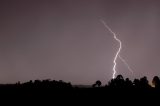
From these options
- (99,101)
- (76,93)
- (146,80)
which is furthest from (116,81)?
(99,101)

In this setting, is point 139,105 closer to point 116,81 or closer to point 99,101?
point 99,101

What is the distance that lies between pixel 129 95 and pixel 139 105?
15.9ft

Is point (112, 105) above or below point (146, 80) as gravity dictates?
below

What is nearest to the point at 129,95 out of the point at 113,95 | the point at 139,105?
the point at 113,95

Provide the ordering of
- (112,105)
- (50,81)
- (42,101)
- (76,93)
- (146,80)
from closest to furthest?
(112,105) → (42,101) → (76,93) → (146,80) → (50,81)

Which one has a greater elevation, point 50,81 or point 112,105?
point 50,81

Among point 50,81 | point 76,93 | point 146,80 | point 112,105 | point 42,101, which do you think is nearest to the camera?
point 112,105

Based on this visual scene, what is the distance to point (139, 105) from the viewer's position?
39.1 metres

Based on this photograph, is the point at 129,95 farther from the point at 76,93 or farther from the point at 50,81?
the point at 50,81

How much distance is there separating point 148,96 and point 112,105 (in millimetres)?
6384

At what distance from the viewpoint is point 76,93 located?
4616 centimetres

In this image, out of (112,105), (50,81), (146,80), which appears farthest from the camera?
(50,81)

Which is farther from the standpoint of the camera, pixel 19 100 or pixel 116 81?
pixel 116 81

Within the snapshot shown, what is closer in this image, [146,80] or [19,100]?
[19,100]
